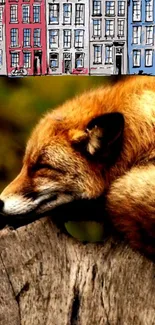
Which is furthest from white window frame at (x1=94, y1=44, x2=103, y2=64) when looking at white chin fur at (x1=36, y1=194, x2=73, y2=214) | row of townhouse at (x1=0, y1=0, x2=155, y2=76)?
white chin fur at (x1=36, y1=194, x2=73, y2=214)

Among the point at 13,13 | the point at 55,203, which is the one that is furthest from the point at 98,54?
the point at 55,203

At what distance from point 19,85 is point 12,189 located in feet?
1.38

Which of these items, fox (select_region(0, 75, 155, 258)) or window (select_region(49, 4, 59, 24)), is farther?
window (select_region(49, 4, 59, 24))

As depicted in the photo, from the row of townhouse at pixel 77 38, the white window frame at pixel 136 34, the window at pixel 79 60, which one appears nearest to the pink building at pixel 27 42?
the row of townhouse at pixel 77 38

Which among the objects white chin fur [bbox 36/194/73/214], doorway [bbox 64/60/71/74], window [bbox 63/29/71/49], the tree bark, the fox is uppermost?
window [bbox 63/29/71/49]

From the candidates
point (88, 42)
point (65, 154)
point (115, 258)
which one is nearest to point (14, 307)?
point (115, 258)

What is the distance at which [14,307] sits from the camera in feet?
5.94

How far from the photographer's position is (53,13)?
199cm

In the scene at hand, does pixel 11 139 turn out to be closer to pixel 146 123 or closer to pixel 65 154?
pixel 65 154

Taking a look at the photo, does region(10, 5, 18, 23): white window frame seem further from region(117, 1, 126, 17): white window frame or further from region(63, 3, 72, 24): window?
region(117, 1, 126, 17): white window frame

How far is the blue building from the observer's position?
1972 mm

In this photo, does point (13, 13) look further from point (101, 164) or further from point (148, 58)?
point (101, 164)

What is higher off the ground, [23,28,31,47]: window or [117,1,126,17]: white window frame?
[117,1,126,17]: white window frame

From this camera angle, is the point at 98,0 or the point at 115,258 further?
the point at 98,0
